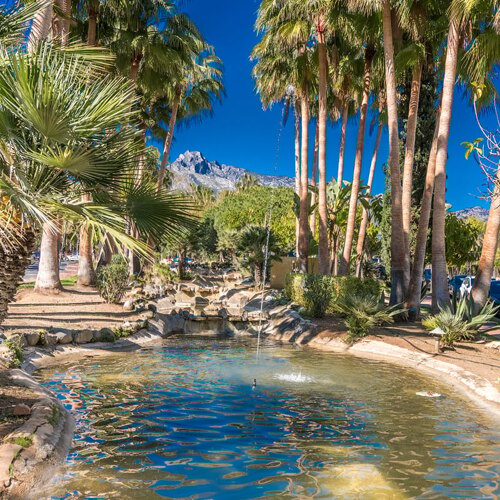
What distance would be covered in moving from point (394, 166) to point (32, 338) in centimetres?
1222

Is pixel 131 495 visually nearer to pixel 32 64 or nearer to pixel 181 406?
pixel 181 406

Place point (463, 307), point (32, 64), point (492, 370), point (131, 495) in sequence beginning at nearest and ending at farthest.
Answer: point (131, 495)
point (32, 64)
point (492, 370)
point (463, 307)

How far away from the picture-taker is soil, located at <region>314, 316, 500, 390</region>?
10492mm

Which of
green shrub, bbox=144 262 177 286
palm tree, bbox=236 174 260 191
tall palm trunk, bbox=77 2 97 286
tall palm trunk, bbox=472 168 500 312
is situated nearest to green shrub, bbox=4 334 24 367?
tall palm trunk, bbox=77 2 97 286

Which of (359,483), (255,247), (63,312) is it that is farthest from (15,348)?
(255,247)

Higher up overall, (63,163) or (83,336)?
(63,163)

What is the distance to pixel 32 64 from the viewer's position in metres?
5.07

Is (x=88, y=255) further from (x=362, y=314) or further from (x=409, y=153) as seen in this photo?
(x=409, y=153)

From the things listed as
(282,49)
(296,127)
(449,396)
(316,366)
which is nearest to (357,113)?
(296,127)

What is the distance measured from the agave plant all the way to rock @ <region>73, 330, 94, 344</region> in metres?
6.57

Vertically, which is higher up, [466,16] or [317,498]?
[466,16]

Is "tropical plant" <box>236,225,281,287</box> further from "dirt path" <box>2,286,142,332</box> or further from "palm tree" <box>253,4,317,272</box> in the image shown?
"dirt path" <box>2,286,142,332</box>

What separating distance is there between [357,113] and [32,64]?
27.7m

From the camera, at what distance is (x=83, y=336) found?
12.4 m
